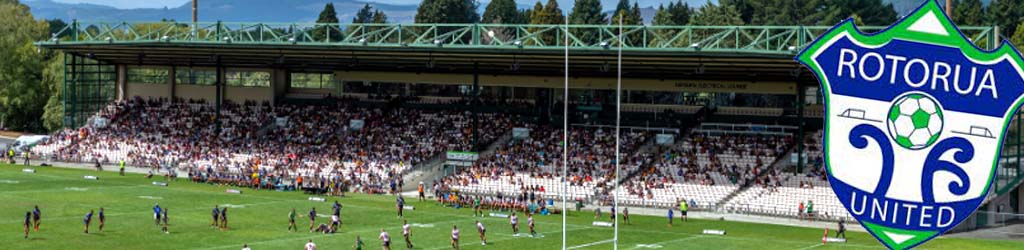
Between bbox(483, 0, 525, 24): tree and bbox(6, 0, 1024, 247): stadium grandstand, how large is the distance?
8906 cm

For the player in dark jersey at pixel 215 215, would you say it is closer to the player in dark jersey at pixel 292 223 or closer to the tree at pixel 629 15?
the player in dark jersey at pixel 292 223

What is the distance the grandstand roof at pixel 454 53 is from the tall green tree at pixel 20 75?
25513 millimetres

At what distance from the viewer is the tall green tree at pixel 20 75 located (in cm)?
10694

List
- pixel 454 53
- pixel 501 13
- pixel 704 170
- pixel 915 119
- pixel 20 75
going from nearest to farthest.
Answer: pixel 915 119 → pixel 704 170 → pixel 454 53 → pixel 20 75 → pixel 501 13

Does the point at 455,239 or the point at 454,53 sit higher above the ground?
the point at 454,53

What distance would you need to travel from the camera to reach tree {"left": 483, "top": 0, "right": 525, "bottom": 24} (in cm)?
17212

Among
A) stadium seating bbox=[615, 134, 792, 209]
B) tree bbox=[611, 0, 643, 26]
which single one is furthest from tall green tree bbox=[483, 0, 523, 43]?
stadium seating bbox=[615, 134, 792, 209]

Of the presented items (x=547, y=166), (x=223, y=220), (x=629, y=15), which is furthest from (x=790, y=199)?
(x=629, y=15)

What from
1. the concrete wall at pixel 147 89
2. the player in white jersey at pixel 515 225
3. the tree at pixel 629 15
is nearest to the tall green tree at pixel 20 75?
the concrete wall at pixel 147 89

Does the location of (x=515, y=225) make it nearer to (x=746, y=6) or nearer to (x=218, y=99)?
(x=218, y=99)

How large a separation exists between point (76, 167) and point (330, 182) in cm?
1954

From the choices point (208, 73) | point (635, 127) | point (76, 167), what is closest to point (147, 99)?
point (208, 73)

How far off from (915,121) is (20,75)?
103m

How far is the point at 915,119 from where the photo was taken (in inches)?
604
